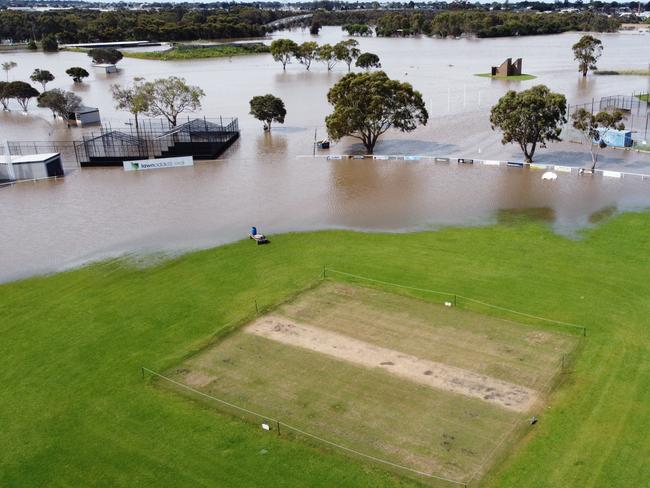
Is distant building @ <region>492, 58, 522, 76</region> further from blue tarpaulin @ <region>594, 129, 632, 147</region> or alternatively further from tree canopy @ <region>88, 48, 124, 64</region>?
tree canopy @ <region>88, 48, 124, 64</region>

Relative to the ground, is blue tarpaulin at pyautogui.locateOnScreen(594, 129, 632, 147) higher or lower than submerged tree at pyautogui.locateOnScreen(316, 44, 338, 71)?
lower

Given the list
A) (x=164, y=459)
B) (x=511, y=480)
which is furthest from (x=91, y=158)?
(x=511, y=480)

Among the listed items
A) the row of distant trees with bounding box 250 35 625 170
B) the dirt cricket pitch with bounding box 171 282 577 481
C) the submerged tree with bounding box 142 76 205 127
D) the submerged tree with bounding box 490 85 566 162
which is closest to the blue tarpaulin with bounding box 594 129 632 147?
the row of distant trees with bounding box 250 35 625 170

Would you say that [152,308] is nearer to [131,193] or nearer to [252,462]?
[252,462]

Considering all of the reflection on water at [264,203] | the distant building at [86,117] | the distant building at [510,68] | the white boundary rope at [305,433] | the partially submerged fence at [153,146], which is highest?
the distant building at [510,68]

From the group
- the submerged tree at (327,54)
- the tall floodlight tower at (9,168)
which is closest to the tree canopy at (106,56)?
the submerged tree at (327,54)

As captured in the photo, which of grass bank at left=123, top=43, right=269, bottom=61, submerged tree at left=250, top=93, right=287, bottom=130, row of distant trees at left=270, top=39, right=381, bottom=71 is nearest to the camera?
submerged tree at left=250, top=93, right=287, bottom=130

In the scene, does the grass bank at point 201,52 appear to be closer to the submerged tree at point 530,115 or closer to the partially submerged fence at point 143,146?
the partially submerged fence at point 143,146
